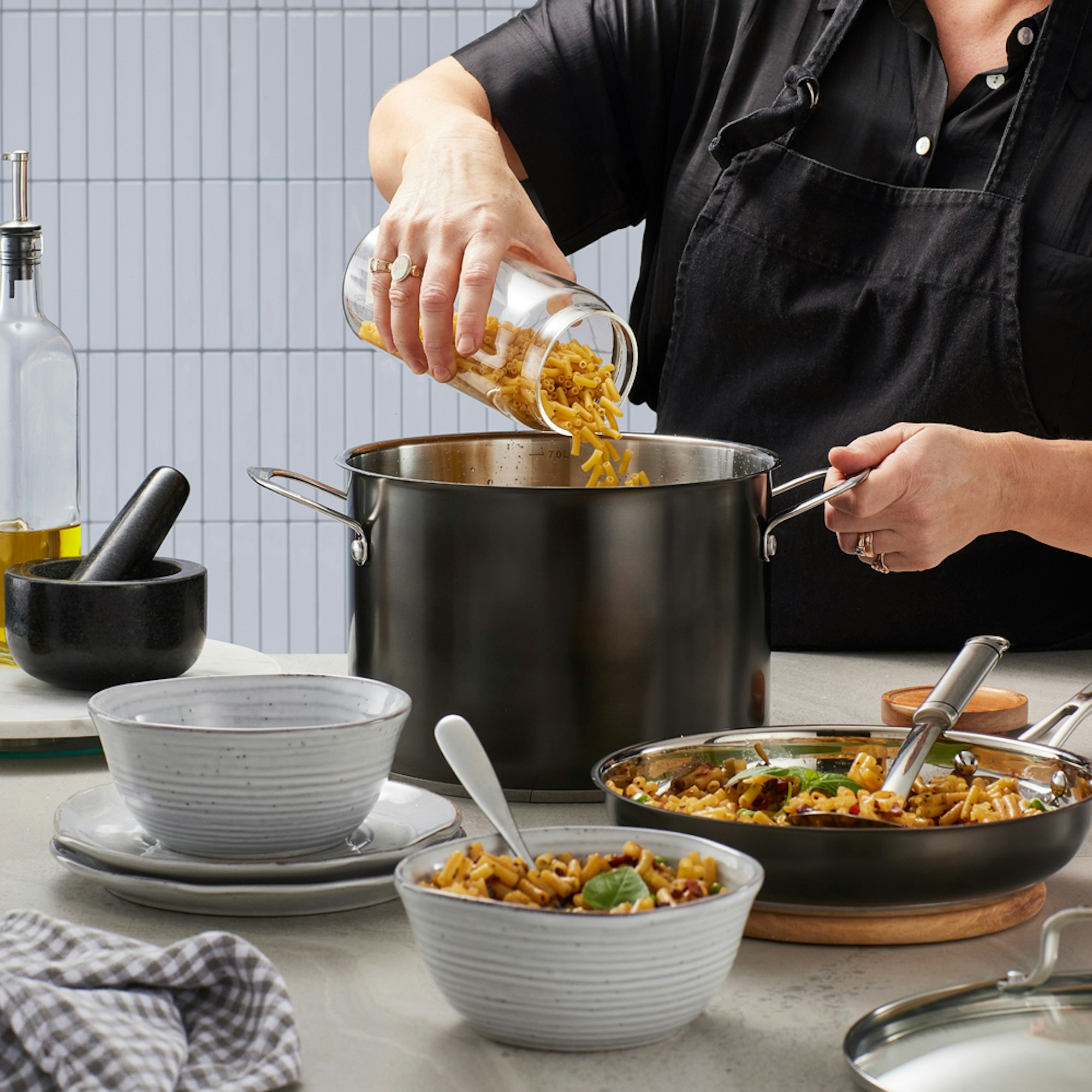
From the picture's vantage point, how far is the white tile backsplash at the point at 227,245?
3.27 metres

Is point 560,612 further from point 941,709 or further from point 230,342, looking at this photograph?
point 230,342

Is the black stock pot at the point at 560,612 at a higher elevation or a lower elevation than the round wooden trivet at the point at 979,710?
higher

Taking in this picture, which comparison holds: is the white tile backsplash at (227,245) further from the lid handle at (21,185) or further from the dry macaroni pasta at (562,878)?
the dry macaroni pasta at (562,878)

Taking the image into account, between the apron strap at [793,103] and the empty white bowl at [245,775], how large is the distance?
88 centimetres

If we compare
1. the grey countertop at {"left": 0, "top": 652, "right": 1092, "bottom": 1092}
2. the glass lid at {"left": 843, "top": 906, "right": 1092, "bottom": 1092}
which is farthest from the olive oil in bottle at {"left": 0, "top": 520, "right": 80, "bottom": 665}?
the glass lid at {"left": 843, "top": 906, "right": 1092, "bottom": 1092}

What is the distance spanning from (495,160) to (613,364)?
212mm

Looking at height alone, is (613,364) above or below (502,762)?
above

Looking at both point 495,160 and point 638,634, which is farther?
point 495,160

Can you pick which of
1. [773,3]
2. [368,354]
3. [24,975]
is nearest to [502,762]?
[24,975]

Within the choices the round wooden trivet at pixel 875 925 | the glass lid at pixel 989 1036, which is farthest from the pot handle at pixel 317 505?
the glass lid at pixel 989 1036

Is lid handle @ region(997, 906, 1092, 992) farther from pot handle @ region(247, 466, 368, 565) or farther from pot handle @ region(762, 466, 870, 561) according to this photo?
pot handle @ region(247, 466, 368, 565)

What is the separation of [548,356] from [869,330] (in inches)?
20.6

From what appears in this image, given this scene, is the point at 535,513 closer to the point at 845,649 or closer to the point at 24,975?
the point at 24,975

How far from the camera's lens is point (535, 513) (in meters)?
0.86
